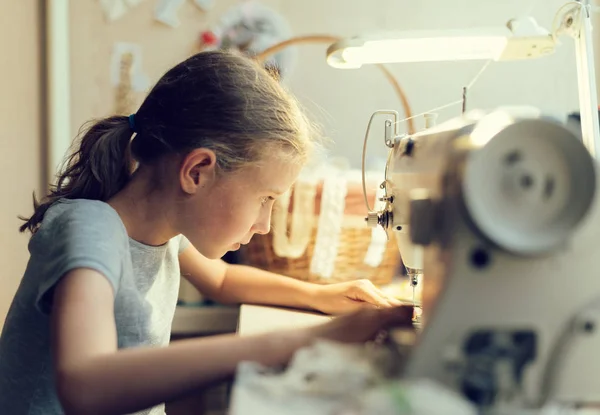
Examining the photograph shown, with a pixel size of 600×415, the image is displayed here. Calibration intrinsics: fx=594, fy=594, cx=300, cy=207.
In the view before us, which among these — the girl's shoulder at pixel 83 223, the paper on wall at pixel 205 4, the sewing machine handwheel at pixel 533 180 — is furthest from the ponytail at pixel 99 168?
the paper on wall at pixel 205 4

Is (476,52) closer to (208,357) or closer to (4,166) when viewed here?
(208,357)

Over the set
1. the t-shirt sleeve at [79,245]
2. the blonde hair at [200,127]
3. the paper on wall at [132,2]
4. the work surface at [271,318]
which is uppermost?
the paper on wall at [132,2]

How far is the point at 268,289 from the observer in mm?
1080

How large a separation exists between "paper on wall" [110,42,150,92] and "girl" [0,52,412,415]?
2.03 ft

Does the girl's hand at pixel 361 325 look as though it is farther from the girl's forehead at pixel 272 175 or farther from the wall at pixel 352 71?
the wall at pixel 352 71

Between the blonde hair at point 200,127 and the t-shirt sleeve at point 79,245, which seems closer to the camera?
the t-shirt sleeve at point 79,245

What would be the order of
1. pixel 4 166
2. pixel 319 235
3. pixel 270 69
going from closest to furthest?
pixel 270 69, pixel 319 235, pixel 4 166

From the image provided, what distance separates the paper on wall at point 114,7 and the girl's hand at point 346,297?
0.94 m

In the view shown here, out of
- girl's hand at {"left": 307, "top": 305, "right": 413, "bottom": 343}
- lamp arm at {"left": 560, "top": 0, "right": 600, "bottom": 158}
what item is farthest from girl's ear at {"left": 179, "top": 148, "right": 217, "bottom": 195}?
lamp arm at {"left": 560, "top": 0, "right": 600, "bottom": 158}

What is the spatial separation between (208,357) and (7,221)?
1.15 m

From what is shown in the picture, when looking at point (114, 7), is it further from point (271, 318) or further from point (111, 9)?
point (271, 318)

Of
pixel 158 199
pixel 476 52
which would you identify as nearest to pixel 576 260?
pixel 476 52

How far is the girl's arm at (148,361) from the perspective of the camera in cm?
52

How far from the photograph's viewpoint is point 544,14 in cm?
152
